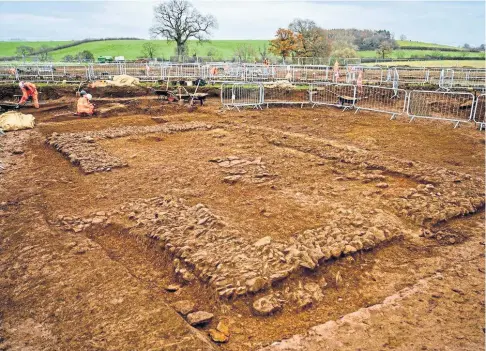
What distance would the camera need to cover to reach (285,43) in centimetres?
4675

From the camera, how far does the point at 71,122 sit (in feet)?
49.4

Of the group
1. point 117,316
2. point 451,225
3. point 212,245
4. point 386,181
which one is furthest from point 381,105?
point 117,316

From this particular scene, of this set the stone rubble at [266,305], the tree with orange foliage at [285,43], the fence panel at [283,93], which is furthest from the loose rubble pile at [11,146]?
the tree with orange foliage at [285,43]

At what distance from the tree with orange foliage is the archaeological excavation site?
37521 mm

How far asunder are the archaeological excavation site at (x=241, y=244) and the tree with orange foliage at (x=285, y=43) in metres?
37.5

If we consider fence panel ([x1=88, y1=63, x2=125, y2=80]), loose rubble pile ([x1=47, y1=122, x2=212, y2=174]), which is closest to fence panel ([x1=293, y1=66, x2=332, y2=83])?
fence panel ([x1=88, y1=63, x2=125, y2=80])

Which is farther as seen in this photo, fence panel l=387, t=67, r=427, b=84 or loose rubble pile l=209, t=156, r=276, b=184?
fence panel l=387, t=67, r=427, b=84

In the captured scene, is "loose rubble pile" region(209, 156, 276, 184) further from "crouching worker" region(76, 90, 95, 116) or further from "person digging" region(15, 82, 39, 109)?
"person digging" region(15, 82, 39, 109)

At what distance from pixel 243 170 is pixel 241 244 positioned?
12.1ft

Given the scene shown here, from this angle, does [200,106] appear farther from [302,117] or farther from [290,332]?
[290,332]

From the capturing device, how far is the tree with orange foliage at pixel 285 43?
46.8 metres

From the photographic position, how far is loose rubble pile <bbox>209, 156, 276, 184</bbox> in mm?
8555

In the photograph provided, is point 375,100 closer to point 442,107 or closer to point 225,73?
point 442,107

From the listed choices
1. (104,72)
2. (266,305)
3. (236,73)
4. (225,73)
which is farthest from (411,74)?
(266,305)
